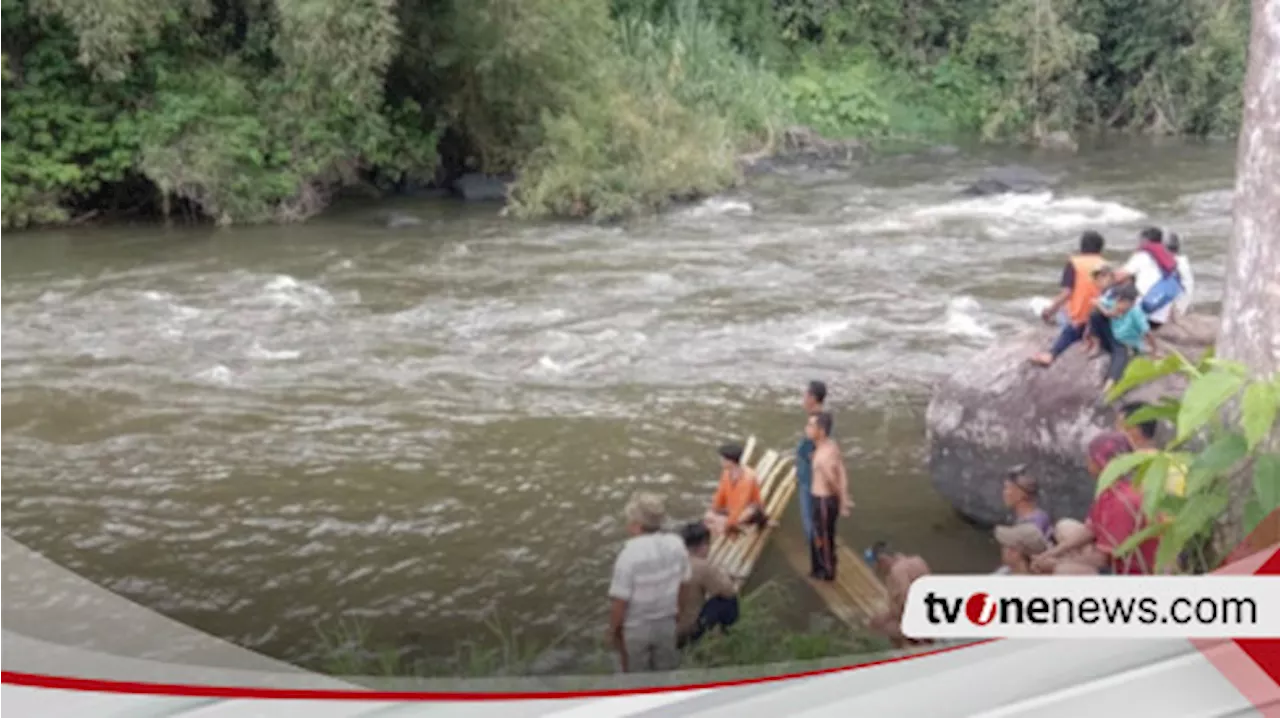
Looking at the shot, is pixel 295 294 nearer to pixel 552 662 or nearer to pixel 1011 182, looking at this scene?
pixel 1011 182

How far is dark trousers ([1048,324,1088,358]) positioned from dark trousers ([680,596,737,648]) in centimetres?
170

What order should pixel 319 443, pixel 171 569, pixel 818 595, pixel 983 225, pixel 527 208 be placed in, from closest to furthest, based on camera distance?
pixel 818 595
pixel 171 569
pixel 319 443
pixel 983 225
pixel 527 208

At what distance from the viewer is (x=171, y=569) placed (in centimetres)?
335

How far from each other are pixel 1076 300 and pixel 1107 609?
294cm

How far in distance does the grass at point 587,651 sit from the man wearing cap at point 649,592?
0.05 metres

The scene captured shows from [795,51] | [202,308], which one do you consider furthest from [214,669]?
[795,51]

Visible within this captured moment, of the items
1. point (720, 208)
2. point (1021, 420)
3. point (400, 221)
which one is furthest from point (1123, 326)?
point (400, 221)

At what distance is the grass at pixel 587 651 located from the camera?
1.35m

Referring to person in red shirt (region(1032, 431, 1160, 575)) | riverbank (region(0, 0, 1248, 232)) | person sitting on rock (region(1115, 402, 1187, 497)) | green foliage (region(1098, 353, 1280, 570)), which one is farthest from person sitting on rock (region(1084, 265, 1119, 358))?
riverbank (region(0, 0, 1248, 232))

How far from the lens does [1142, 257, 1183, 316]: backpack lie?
12.4 ft

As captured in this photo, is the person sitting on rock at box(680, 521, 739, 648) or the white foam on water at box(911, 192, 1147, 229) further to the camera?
the white foam on water at box(911, 192, 1147, 229)

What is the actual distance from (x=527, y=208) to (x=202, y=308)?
10.1 feet

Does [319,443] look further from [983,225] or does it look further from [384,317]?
[983,225]

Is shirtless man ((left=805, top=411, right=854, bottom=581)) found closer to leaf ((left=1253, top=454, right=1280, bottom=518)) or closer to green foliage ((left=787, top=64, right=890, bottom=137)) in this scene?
leaf ((left=1253, top=454, right=1280, bottom=518))
